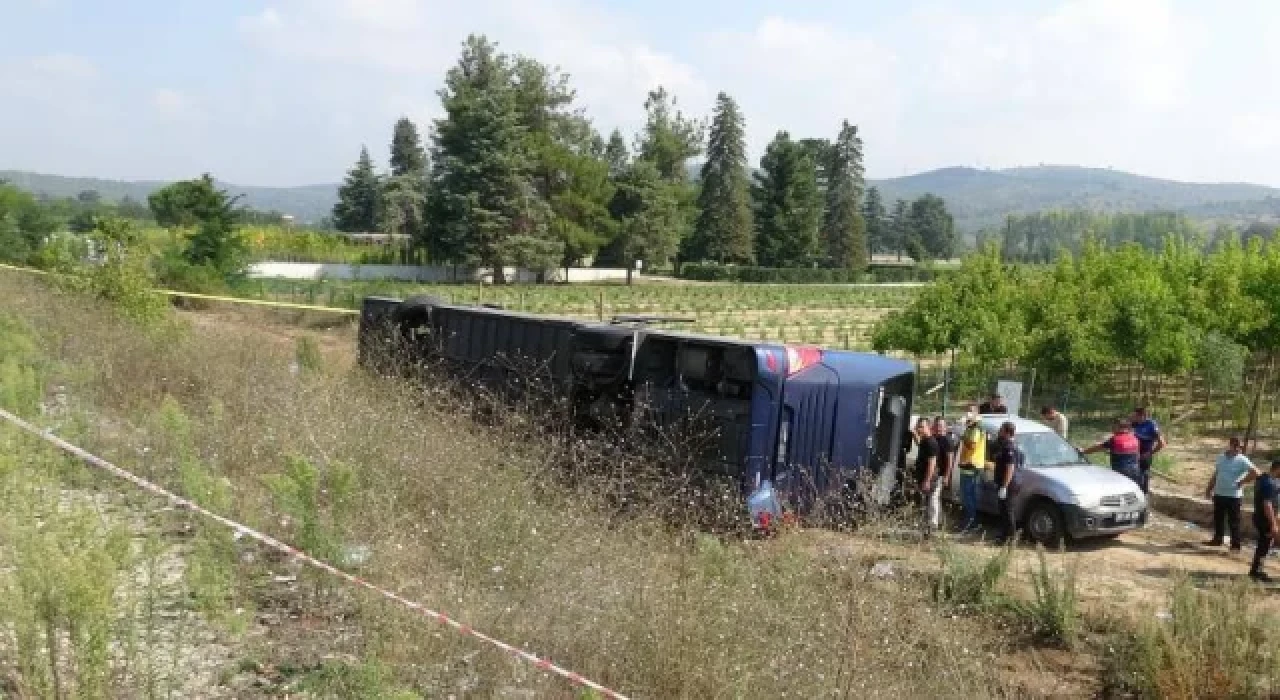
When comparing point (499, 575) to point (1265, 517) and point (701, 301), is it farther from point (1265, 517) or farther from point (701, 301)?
point (701, 301)

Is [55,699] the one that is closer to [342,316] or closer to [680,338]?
[680,338]

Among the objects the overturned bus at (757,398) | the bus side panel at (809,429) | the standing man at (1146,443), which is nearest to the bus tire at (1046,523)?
the overturned bus at (757,398)

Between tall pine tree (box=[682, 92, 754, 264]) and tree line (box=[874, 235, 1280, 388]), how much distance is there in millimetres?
55074

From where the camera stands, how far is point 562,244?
59.1 meters

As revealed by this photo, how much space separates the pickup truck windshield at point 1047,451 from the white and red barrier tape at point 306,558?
8313mm

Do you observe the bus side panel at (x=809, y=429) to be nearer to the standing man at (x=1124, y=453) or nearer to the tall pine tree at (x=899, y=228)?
the standing man at (x=1124, y=453)

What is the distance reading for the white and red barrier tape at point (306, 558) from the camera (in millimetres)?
5086

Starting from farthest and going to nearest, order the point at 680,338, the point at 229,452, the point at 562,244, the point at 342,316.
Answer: the point at 562,244 → the point at 342,316 → the point at 680,338 → the point at 229,452

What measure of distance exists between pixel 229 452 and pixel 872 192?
453 feet

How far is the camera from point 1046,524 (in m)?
11.2

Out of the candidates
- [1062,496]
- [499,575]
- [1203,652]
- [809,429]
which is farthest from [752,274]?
[499,575]

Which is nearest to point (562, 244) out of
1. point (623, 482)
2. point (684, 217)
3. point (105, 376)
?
point (684, 217)

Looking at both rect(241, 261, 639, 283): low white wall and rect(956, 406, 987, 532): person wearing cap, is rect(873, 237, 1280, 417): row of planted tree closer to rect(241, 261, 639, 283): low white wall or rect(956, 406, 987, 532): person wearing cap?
rect(956, 406, 987, 532): person wearing cap

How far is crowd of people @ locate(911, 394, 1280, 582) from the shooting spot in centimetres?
1010
